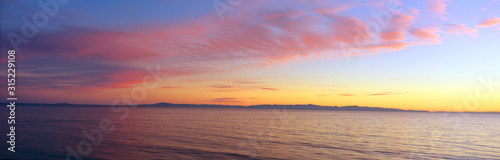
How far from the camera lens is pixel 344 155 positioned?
129ft

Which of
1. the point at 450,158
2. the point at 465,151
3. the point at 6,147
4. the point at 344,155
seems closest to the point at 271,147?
the point at 344,155

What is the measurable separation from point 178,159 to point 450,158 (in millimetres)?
33377

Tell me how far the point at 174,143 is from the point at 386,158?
29204 millimetres

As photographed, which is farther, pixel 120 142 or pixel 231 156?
pixel 120 142

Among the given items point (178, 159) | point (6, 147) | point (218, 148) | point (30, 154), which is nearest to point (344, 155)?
point (218, 148)

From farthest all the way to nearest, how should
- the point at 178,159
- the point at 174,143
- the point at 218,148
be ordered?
the point at 174,143 → the point at 218,148 → the point at 178,159

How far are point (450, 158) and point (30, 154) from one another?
5040 cm

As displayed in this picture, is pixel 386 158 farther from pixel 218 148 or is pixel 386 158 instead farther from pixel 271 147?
pixel 218 148

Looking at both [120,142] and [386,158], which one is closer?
[386,158]

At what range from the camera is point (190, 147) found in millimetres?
43250

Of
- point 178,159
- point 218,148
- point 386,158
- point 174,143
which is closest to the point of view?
point 178,159

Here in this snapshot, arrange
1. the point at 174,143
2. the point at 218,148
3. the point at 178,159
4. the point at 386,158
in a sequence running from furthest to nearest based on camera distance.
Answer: the point at 174,143 < the point at 218,148 < the point at 386,158 < the point at 178,159

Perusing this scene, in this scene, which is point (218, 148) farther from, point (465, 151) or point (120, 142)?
point (465, 151)

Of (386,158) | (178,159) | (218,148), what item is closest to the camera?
(178,159)
